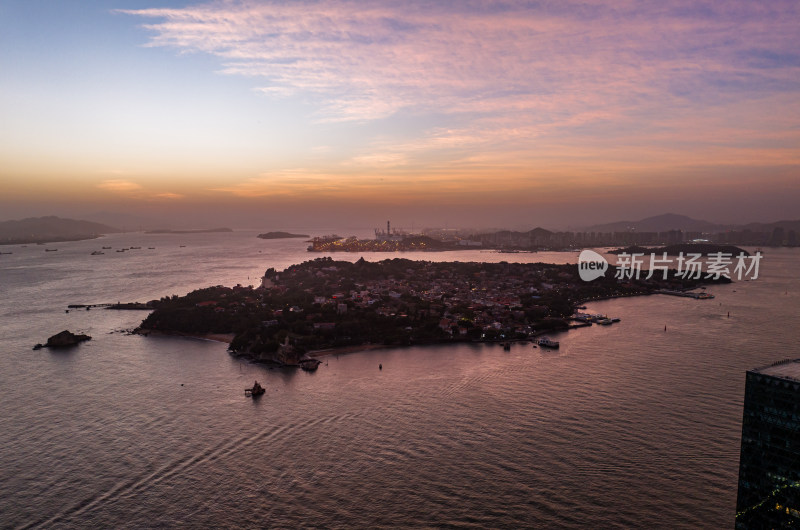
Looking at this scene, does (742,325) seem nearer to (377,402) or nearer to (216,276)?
(377,402)

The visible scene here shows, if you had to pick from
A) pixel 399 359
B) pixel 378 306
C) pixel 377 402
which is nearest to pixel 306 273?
pixel 378 306

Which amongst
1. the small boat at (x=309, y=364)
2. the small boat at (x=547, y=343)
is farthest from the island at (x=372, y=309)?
the small boat at (x=547, y=343)

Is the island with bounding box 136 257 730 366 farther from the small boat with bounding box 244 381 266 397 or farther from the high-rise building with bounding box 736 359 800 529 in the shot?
the high-rise building with bounding box 736 359 800 529

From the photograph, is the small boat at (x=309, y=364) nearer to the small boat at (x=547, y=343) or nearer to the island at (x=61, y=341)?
the small boat at (x=547, y=343)

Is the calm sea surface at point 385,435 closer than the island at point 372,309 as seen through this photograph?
Yes

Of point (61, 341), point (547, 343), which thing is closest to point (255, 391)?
point (61, 341)
